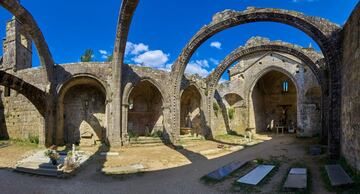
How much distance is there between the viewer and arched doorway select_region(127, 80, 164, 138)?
18438 millimetres

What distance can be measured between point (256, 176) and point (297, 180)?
1160 mm

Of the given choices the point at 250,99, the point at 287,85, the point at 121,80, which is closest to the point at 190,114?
the point at 250,99

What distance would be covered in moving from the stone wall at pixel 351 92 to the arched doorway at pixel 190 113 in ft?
38.6

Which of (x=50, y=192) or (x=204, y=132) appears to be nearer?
(x=50, y=192)

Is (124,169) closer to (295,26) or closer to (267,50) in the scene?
(295,26)

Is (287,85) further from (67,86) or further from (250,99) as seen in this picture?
(67,86)

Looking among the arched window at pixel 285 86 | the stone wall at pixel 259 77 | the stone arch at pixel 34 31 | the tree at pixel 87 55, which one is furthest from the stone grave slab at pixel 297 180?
the tree at pixel 87 55

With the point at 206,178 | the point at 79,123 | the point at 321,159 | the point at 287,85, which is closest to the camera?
the point at 206,178

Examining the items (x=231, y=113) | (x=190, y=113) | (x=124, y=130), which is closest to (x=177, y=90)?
(x=124, y=130)

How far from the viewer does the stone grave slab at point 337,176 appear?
5312mm

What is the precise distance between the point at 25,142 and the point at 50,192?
395 inches

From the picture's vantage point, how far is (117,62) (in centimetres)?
1335

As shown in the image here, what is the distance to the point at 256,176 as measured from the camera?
6656 millimetres

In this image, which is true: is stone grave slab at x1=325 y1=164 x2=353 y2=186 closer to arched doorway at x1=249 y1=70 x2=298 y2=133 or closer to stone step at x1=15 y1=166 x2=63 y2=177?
stone step at x1=15 y1=166 x2=63 y2=177
